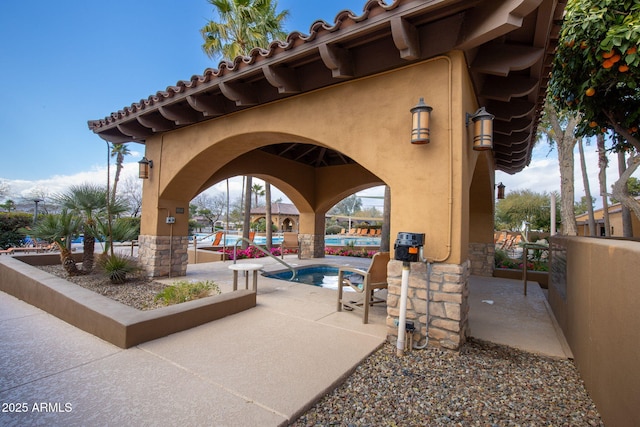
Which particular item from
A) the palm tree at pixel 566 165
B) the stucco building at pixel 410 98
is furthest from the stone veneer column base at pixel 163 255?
the palm tree at pixel 566 165

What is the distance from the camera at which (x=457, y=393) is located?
8.65ft

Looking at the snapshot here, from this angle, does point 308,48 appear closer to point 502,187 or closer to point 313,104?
point 313,104

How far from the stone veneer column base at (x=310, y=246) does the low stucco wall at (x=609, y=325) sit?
30.0 ft

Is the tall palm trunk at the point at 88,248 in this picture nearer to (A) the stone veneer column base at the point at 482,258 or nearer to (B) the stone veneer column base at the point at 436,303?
(B) the stone veneer column base at the point at 436,303

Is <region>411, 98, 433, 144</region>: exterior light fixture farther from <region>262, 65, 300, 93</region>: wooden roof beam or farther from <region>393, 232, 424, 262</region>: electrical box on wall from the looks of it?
<region>262, 65, 300, 93</region>: wooden roof beam

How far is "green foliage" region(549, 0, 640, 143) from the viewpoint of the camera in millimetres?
3527

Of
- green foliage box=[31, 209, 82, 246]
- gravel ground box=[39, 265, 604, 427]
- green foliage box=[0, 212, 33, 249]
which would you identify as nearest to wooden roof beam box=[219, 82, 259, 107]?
gravel ground box=[39, 265, 604, 427]

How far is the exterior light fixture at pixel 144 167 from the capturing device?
23.4 ft

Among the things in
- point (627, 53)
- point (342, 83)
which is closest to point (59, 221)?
point (342, 83)

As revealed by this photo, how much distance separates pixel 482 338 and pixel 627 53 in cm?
376

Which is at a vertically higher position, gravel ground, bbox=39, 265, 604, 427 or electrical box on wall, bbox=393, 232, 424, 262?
electrical box on wall, bbox=393, 232, 424, 262

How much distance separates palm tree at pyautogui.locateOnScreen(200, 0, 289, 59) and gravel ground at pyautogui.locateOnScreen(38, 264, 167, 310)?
835 centimetres

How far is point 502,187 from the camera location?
31.0ft

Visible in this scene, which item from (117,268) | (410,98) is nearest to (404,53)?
(410,98)
